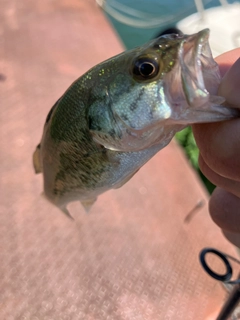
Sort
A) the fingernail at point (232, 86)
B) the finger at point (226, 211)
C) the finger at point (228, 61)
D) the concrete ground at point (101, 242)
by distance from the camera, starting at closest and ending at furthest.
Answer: the fingernail at point (232, 86)
the finger at point (228, 61)
the finger at point (226, 211)
the concrete ground at point (101, 242)

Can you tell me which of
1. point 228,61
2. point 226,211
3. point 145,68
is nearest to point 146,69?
point 145,68

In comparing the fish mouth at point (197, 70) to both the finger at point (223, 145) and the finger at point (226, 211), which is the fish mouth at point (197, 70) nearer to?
the finger at point (223, 145)

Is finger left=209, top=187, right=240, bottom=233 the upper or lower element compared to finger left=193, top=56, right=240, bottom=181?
lower

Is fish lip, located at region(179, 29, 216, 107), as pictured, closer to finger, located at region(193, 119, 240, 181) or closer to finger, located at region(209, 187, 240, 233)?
finger, located at region(193, 119, 240, 181)

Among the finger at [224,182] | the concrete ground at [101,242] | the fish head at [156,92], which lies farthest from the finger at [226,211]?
the concrete ground at [101,242]

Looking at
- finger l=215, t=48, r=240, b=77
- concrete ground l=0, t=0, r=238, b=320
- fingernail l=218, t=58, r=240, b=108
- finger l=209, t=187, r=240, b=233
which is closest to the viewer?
fingernail l=218, t=58, r=240, b=108

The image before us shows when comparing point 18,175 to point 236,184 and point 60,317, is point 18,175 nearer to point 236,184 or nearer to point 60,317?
point 60,317

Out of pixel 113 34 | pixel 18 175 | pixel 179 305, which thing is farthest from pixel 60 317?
pixel 113 34

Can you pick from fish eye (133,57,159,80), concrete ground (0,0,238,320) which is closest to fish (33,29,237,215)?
fish eye (133,57,159,80)
